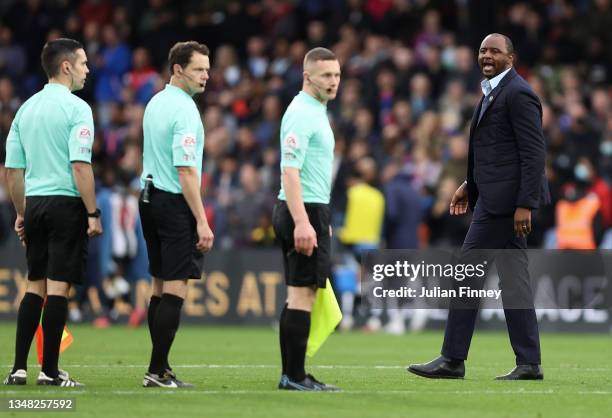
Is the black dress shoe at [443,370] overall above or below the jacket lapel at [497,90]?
below

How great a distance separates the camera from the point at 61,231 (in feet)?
33.8

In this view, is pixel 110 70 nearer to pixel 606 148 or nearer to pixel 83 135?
pixel 606 148

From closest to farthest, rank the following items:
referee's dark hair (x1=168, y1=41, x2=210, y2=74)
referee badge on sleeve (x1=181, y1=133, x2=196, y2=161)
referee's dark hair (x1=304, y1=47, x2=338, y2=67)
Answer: referee's dark hair (x1=304, y1=47, x2=338, y2=67), referee badge on sleeve (x1=181, y1=133, x2=196, y2=161), referee's dark hair (x1=168, y1=41, x2=210, y2=74)

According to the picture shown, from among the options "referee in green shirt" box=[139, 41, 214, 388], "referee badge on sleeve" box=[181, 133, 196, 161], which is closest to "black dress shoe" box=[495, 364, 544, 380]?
"referee in green shirt" box=[139, 41, 214, 388]

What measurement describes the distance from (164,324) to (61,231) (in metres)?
1.01

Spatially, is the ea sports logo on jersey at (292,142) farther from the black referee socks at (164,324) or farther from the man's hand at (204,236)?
the black referee socks at (164,324)

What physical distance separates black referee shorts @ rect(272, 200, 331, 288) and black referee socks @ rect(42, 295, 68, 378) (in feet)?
5.51

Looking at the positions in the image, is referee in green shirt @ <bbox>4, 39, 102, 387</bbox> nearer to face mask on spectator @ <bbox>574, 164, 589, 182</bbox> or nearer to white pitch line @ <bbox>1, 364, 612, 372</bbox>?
white pitch line @ <bbox>1, 364, 612, 372</bbox>

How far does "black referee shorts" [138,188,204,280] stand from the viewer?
33.4ft

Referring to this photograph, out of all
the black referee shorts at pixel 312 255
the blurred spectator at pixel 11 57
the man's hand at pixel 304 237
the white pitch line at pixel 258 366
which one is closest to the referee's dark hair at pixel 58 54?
the black referee shorts at pixel 312 255

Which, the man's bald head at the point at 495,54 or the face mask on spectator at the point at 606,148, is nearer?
the man's bald head at the point at 495,54

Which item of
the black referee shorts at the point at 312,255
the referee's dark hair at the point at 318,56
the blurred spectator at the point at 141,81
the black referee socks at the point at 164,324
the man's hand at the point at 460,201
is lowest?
the black referee socks at the point at 164,324

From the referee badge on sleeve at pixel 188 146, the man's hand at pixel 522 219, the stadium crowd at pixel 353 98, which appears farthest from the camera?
the stadium crowd at pixel 353 98

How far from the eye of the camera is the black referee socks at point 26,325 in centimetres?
1039
